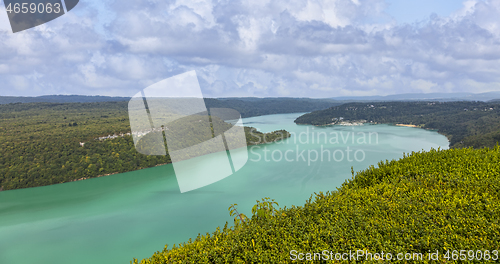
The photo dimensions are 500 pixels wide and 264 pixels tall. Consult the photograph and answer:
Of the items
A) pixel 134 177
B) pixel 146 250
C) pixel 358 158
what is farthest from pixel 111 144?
pixel 358 158

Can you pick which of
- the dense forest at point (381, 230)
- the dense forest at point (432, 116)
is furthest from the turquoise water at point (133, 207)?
the dense forest at point (432, 116)

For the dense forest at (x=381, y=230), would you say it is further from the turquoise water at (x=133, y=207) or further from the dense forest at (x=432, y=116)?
the dense forest at (x=432, y=116)

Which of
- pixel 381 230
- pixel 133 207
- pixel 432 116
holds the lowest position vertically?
→ pixel 133 207

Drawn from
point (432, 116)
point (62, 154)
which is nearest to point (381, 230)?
point (62, 154)

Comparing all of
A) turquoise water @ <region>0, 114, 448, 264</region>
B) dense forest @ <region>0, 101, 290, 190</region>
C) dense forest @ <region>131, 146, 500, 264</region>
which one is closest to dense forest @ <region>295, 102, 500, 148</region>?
turquoise water @ <region>0, 114, 448, 264</region>

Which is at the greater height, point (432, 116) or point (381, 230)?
point (381, 230)

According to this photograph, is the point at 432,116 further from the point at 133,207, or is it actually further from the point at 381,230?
the point at 381,230

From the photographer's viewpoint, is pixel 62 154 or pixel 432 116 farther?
pixel 432 116
